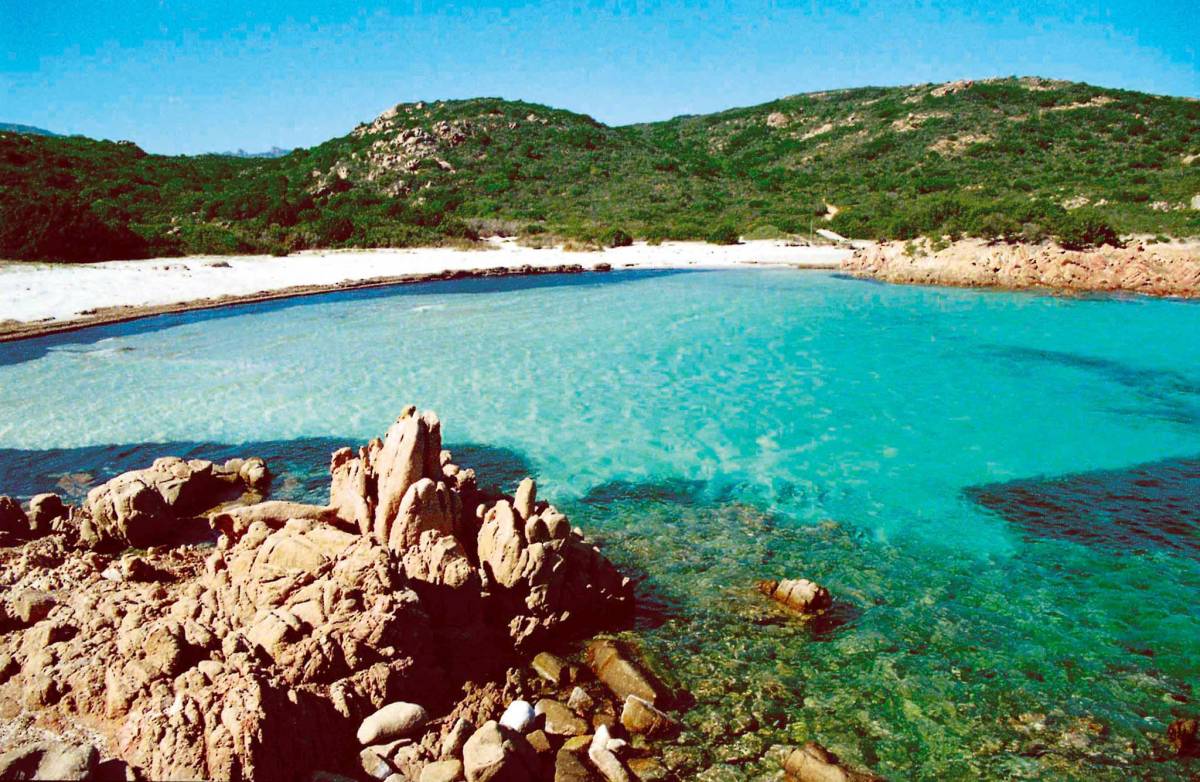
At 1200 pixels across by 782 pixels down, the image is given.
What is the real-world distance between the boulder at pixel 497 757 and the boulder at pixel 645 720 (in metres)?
0.78

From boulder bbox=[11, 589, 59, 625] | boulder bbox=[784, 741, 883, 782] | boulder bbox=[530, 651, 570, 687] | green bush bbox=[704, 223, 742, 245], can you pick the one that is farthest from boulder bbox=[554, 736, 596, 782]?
green bush bbox=[704, 223, 742, 245]

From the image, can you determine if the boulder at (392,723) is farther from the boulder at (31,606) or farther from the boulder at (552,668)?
the boulder at (31,606)

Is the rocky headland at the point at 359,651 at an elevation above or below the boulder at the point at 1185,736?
above

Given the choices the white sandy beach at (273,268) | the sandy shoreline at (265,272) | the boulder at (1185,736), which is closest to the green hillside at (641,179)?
the white sandy beach at (273,268)

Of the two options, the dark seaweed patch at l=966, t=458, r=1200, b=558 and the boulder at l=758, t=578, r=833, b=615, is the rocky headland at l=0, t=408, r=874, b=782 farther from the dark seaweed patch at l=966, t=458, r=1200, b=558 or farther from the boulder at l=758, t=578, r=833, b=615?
the dark seaweed patch at l=966, t=458, r=1200, b=558

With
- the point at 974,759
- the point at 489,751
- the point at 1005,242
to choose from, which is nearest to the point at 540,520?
the point at 489,751

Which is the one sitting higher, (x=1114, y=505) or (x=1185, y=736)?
(x=1114, y=505)

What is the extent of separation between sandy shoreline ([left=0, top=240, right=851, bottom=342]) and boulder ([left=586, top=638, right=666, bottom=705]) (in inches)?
822

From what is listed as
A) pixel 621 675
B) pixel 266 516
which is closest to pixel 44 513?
pixel 266 516

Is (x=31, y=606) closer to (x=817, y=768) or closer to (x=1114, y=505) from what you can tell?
(x=817, y=768)

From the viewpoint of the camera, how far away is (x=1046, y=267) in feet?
82.3

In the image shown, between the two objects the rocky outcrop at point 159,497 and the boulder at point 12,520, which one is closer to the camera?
the rocky outcrop at point 159,497

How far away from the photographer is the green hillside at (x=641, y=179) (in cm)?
3120

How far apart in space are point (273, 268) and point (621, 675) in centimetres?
2803
